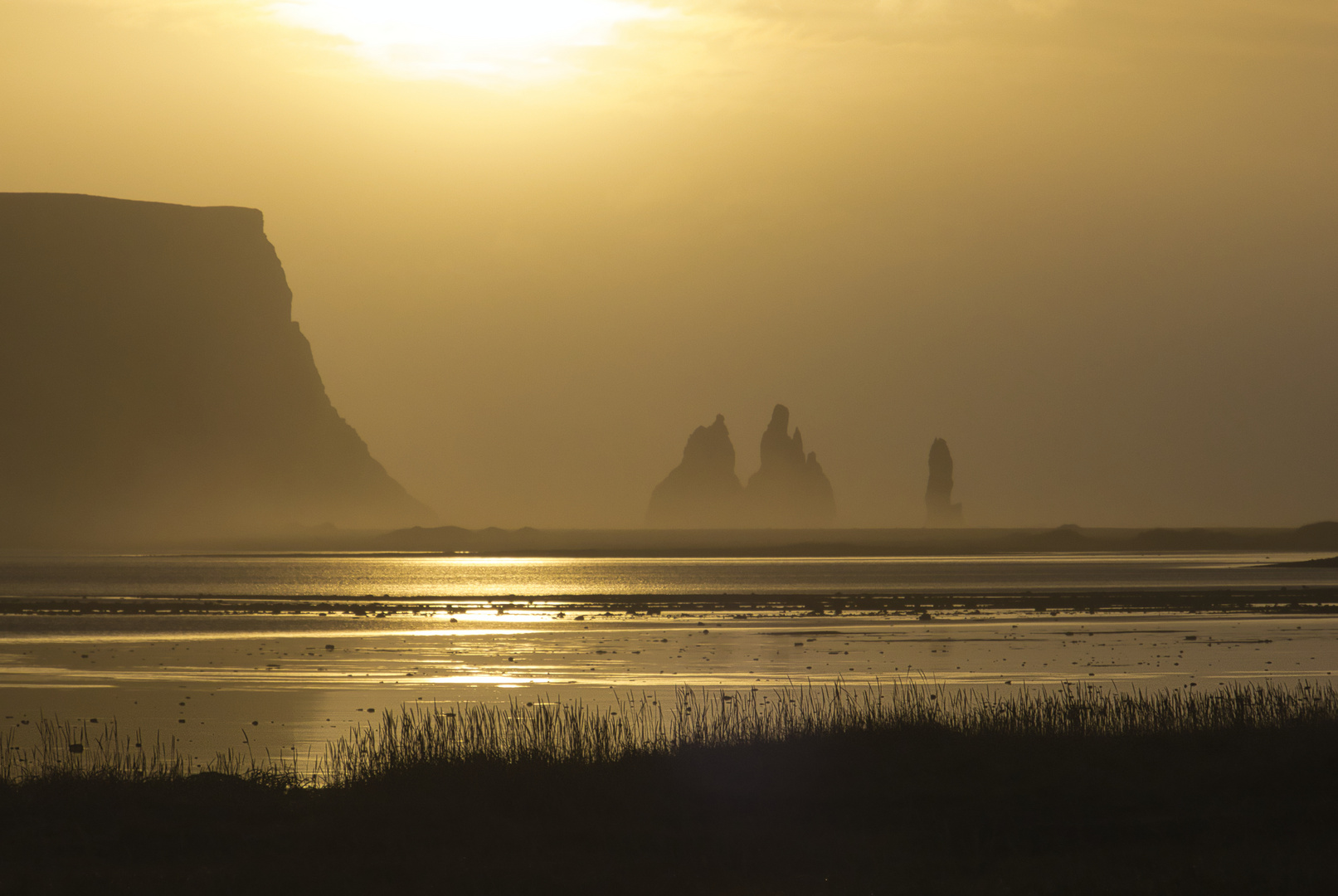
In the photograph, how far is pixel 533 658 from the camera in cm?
5328

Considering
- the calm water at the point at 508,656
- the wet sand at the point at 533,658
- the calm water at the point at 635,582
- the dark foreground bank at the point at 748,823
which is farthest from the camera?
the calm water at the point at 635,582

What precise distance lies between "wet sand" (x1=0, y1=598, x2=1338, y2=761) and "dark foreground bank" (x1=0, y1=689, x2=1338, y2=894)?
7.14 metres

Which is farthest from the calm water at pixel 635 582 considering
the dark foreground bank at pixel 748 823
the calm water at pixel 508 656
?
the dark foreground bank at pixel 748 823

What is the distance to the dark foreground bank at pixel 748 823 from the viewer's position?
663 inches

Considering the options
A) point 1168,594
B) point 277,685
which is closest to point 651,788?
point 277,685

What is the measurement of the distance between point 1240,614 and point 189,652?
55.0 meters

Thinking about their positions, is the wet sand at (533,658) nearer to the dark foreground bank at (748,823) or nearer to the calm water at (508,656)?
the calm water at (508,656)

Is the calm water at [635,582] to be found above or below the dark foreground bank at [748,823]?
above

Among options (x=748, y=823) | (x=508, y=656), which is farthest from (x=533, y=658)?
(x=748, y=823)

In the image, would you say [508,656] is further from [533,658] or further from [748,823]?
[748,823]

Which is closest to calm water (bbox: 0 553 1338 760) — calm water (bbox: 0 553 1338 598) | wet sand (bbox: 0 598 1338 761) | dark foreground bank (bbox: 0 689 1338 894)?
wet sand (bbox: 0 598 1338 761)

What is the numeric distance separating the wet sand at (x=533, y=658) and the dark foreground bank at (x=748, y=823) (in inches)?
281

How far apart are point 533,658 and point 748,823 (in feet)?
112

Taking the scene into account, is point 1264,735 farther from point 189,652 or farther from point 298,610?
point 298,610
